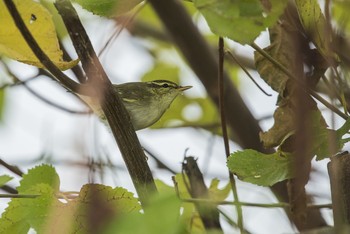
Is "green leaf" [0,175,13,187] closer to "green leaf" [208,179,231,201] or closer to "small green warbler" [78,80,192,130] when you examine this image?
"green leaf" [208,179,231,201]

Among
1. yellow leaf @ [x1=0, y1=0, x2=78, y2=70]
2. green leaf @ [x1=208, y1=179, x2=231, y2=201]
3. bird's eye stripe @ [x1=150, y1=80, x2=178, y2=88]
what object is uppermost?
bird's eye stripe @ [x1=150, y1=80, x2=178, y2=88]

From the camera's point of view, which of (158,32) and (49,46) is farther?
(158,32)

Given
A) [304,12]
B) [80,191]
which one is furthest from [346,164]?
[80,191]

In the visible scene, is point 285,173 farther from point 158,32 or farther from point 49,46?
point 158,32

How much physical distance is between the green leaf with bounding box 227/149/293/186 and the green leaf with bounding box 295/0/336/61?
0.17m

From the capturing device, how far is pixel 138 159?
0.93 metres

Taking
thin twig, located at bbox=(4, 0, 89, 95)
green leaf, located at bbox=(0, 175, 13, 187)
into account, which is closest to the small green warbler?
green leaf, located at bbox=(0, 175, 13, 187)

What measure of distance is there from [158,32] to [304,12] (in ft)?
5.27

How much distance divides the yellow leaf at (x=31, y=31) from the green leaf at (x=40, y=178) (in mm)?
191

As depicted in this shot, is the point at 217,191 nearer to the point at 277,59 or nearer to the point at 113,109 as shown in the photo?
the point at 277,59

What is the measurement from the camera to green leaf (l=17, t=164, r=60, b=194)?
1.16m

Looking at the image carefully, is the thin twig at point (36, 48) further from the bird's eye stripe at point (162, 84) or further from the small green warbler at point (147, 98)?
the bird's eye stripe at point (162, 84)

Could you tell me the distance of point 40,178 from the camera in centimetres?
117

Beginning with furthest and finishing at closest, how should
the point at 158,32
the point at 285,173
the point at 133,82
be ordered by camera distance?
the point at 158,32, the point at 133,82, the point at 285,173
